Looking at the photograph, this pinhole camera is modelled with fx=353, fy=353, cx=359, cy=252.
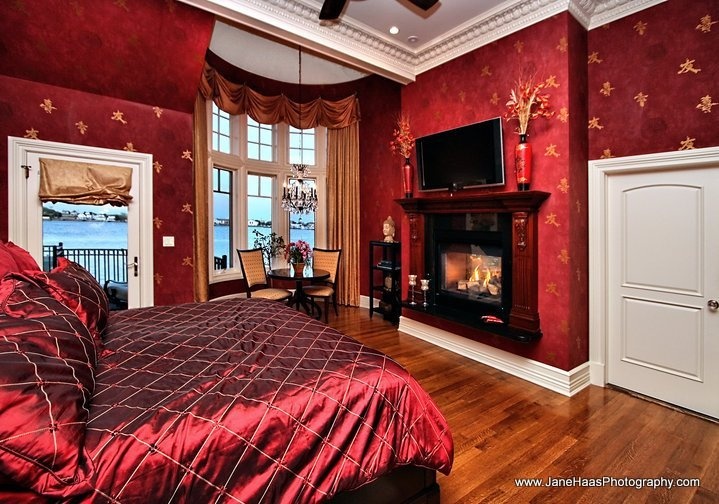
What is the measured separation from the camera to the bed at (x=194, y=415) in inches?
37.1

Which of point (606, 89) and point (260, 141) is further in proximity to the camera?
point (260, 141)

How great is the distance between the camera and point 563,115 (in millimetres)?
2910

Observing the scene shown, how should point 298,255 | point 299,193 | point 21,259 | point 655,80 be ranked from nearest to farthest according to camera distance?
point 21,259
point 655,80
point 299,193
point 298,255

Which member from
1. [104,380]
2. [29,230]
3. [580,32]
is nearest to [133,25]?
[29,230]

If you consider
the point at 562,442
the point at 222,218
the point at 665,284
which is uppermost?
the point at 222,218

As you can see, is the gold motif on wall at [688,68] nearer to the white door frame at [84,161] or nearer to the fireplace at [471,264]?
the fireplace at [471,264]

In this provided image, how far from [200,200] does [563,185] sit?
415 cm

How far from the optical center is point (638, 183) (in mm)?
2869

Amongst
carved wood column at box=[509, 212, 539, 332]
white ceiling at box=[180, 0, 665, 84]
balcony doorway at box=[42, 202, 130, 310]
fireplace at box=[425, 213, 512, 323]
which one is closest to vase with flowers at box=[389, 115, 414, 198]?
fireplace at box=[425, 213, 512, 323]

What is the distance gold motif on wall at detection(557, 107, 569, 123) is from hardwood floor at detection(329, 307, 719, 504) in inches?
89.4

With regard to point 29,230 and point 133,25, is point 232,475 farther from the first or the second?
point 133,25

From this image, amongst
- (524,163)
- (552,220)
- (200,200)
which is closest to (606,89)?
(524,163)

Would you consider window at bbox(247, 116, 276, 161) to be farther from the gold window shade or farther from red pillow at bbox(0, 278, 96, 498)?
red pillow at bbox(0, 278, 96, 498)

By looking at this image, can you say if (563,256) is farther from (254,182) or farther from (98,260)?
(254,182)
